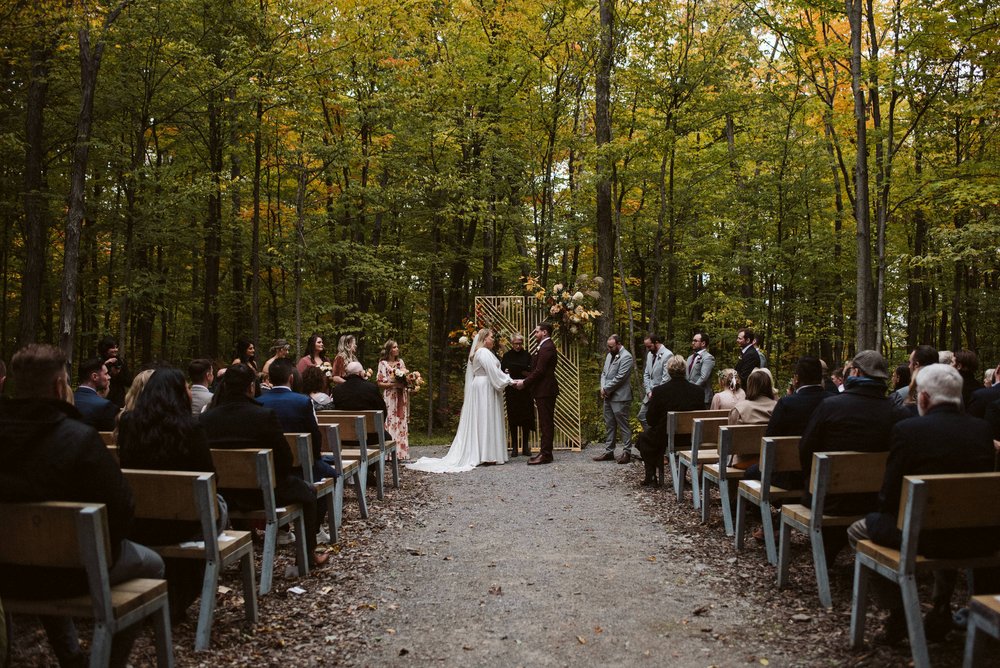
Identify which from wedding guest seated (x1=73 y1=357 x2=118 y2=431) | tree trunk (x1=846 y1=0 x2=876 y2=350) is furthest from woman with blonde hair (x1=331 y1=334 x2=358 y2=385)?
tree trunk (x1=846 y1=0 x2=876 y2=350)

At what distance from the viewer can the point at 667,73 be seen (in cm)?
1609

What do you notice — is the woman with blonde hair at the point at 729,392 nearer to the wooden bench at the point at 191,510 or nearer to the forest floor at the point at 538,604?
the forest floor at the point at 538,604

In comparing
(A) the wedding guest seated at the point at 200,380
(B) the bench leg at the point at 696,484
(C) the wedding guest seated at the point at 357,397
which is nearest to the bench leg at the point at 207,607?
(A) the wedding guest seated at the point at 200,380

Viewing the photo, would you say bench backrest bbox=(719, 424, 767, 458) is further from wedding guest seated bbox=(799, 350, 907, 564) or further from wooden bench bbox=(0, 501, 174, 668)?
wooden bench bbox=(0, 501, 174, 668)

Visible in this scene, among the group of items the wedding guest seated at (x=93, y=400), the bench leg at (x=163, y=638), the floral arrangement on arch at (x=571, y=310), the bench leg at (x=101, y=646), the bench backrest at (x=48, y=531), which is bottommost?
the bench leg at (x=163, y=638)

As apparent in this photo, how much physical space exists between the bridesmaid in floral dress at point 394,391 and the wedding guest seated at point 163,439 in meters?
7.13

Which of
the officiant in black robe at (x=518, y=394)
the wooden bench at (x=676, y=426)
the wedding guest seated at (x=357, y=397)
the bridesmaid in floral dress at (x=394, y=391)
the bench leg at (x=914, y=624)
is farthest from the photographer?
the officiant in black robe at (x=518, y=394)

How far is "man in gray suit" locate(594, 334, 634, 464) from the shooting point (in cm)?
1166

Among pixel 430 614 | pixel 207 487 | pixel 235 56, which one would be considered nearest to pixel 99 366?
pixel 207 487

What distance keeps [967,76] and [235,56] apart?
45.5 ft

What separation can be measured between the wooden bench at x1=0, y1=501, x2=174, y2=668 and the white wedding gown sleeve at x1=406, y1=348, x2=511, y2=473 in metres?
8.74

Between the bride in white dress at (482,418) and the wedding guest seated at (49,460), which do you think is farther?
the bride in white dress at (482,418)

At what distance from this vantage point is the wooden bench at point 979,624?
2854mm

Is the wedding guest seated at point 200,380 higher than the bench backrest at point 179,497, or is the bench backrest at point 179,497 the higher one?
the wedding guest seated at point 200,380
